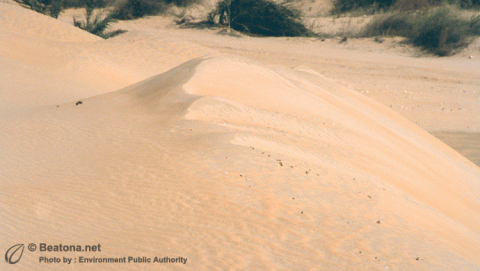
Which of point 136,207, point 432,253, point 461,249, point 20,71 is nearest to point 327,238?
point 432,253

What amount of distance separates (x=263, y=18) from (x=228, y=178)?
17624 mm

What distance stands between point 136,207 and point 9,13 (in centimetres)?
1401

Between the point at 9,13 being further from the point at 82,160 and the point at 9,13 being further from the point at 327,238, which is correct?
the point at 327,238

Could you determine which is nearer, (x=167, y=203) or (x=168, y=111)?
(x=167, y=203)

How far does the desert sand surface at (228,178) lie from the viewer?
10.9ft

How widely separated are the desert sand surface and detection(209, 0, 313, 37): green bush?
1107 cm

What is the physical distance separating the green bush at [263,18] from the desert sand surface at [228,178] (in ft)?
36.3

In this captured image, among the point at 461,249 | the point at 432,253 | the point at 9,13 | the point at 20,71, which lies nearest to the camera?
the point at 432,253

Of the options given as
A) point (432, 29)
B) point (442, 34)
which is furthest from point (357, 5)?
point (442, 34)

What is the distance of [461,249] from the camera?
3814mm

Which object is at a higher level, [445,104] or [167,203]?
[167,203]

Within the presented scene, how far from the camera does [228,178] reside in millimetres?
4137

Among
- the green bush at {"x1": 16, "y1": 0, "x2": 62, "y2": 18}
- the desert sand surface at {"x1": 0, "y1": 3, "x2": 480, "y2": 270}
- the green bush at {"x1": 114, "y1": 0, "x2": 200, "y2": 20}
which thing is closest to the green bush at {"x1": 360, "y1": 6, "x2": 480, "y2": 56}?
the desert sand surface at {"x1": 0, "y1": 3, "x2": 480, "y2": 270}

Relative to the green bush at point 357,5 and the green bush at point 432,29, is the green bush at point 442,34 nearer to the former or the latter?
the green bush at point 432,29
